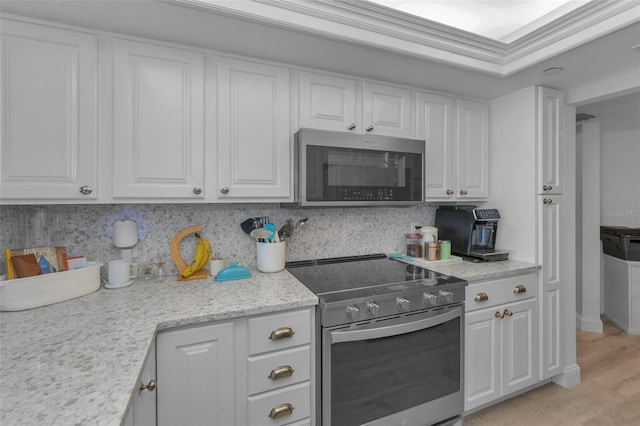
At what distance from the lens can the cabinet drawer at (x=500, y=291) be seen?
1.78 m

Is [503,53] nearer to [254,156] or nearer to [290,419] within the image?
[254,156]

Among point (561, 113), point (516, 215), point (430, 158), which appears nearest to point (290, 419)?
point (430, 158)

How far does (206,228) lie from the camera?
6.00 feet

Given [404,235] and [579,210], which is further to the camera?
[579,210]

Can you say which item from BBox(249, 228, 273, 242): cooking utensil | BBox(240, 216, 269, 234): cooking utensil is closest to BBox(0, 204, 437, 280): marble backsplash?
BBox(240, 216, 269, 234): cooking utensil

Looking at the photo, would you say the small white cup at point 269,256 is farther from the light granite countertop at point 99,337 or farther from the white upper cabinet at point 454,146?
the white upper cabinet at point 454,146

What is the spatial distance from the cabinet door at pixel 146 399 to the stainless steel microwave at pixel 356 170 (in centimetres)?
98

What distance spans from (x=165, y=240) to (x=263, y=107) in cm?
94

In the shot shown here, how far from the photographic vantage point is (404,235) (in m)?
2.39

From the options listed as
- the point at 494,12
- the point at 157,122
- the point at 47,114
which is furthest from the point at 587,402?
the point at 47,114

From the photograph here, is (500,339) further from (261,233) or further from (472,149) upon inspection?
(261,233)

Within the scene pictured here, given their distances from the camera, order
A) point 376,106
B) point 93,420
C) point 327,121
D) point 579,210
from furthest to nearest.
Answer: point 579,210 < point 376,106 < point 327,121 < point 93,420

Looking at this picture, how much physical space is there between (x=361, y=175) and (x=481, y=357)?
1.32 m

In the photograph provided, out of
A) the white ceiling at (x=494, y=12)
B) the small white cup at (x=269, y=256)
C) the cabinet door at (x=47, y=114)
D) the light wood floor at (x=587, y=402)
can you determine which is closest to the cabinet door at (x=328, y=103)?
the white ceiling at (x=494, y=12)
